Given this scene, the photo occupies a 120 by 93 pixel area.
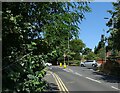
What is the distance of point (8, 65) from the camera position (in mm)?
7695

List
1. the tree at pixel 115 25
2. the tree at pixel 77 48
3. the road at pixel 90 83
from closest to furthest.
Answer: the road at pixel 90 83 → the tree at pixel 115 25 → the tree at pixel 77 48

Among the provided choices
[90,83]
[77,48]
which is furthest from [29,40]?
[77,48]

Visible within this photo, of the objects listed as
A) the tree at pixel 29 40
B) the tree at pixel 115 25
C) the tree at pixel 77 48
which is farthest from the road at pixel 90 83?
the tree at pixel 77 48

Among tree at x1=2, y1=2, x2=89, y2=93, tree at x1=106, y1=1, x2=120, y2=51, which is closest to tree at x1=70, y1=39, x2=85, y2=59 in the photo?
tree at x1=106, y1=1, x2=120, y2=51

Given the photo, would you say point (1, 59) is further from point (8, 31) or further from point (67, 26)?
point (67, 26)

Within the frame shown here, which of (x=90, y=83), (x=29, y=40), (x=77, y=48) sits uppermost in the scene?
(x=77, y=48)

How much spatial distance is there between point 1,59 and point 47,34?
355 cm

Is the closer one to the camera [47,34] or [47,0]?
[47,0]

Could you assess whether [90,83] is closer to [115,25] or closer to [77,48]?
[115,25]

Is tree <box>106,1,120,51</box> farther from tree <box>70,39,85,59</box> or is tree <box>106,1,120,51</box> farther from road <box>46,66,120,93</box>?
tree <box>70,39,85,59</box>

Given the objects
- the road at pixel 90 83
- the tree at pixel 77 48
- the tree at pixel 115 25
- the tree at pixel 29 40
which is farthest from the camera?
the tree at pixel 77 48

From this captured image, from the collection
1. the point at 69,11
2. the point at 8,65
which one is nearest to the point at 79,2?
the point at 69,11

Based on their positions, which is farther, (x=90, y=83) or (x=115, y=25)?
(x=115, y=25)

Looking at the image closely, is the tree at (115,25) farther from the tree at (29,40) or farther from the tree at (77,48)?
Answer: the tree at (77,48)
